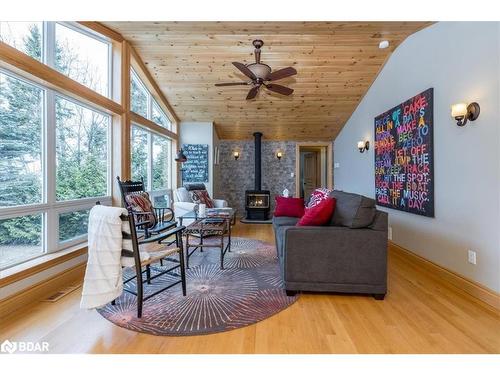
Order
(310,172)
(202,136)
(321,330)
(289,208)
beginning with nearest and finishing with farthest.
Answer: (321,330) → (289,208) → (202,136) → (310,172)

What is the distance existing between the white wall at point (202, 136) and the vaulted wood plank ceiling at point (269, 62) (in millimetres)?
216

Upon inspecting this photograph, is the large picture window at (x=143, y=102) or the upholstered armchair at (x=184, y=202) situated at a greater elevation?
the large picture window at (x=143, y=102)

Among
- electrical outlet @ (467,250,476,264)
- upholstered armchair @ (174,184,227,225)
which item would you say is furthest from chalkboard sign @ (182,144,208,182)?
electrical outlet @ (467,250,476,264)

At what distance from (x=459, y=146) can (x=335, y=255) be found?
1713 mm

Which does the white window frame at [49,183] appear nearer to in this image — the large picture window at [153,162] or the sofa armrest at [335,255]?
the large picture window at [153,162]

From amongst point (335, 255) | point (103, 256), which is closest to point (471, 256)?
point (335, 255)

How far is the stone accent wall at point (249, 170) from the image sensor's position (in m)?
7.16

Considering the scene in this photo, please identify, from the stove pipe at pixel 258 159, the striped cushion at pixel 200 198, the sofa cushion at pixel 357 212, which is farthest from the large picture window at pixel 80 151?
the stove pipe at pixel 258 159

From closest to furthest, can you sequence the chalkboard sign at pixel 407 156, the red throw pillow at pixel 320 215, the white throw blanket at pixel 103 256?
1. the white throw blanket at pixel 103 256
2. the red throw pillow at pixel 320 215
3. the chalkboard sign at pixel 407 156

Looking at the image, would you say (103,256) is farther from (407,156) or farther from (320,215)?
(407,156)

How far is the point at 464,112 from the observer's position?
8.08ft

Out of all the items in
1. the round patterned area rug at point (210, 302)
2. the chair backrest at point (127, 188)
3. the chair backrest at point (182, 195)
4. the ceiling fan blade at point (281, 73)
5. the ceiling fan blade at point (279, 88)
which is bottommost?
the round patterned area rug at point (210, 302)

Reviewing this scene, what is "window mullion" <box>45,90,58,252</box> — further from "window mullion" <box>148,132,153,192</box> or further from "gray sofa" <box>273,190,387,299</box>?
"gray sofa" <box>273,190,387,299</box>
